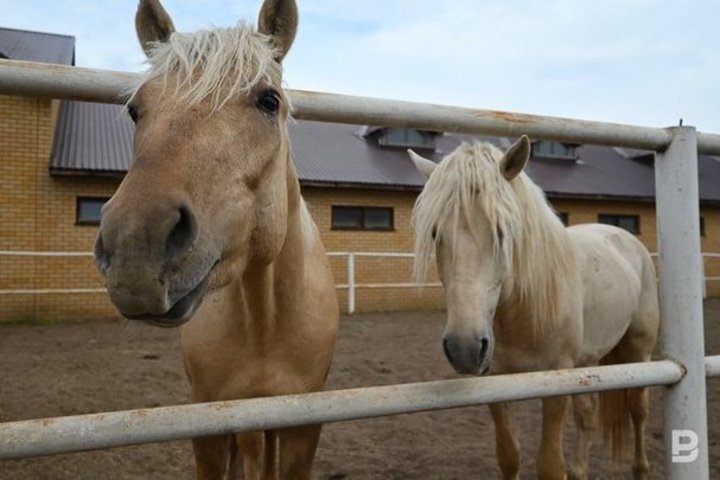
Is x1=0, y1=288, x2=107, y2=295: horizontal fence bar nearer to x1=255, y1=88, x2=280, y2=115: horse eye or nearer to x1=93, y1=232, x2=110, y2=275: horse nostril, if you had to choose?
x1=255, y1=88, x2=280, y2=115: horse eye

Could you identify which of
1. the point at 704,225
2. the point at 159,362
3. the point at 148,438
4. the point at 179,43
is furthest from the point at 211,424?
the point at 704,225

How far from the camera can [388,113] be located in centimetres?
135

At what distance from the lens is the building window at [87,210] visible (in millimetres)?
11211

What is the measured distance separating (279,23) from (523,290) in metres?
1.71

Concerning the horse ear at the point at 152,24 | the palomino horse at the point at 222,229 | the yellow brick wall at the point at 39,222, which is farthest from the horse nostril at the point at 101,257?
the yellow brick wall at the point at 39,222

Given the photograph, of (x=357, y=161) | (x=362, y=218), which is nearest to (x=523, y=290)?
Answer: (x=362, y=218)

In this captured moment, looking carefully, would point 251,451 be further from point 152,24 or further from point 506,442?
point 152,24

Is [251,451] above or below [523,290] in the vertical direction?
below

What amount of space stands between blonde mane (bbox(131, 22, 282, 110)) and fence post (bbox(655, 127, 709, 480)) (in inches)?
45.3

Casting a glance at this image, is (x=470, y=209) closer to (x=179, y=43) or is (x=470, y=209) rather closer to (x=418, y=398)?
(x=418, y=398)

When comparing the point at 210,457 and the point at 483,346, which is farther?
the point at 210,457

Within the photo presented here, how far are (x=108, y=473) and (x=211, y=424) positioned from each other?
318 cm

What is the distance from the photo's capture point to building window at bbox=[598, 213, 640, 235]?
55.9 ft

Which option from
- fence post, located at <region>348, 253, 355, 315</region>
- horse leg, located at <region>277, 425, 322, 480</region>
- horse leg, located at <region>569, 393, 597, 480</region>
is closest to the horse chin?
horse leg, located at <region>277, 425, 322, 480</region>
